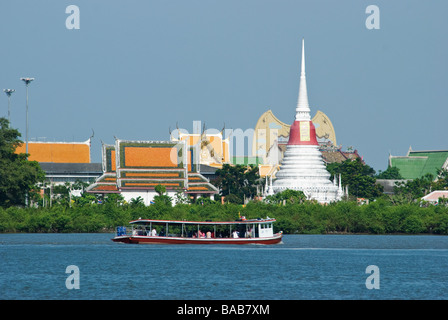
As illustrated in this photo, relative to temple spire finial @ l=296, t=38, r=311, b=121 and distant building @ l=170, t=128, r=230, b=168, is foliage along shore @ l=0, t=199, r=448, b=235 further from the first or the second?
distant building @ l=170, t=128, r=230, b=168

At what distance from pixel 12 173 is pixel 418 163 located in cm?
10471

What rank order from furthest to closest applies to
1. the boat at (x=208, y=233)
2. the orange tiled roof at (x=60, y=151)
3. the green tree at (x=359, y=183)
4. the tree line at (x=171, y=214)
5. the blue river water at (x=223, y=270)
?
the orange tiled roof at (x=60, y=151) < the green tree at (x=359, y=183) < the tree line at (x=171, y=214) < the boat at (x=208, y=233) < the blue river water at (x=223, y=270)

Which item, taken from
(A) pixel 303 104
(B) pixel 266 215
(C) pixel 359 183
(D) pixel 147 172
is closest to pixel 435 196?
(C) pixel 359 183

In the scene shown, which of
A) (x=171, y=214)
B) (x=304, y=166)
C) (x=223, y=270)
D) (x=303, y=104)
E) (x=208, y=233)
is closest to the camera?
(x=223, y=270)

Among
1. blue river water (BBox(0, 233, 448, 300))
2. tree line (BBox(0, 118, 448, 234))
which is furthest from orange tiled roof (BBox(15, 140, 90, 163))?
blue river water (BBox(0, 233, 448, 300))

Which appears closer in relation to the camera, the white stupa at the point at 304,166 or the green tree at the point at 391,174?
the white stupa at the point at 304,166

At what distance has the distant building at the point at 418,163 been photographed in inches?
6398

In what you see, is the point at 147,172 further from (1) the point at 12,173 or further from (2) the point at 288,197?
(1) the point at 12,173

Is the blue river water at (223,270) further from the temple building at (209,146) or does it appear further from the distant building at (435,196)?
the temple building at (209,146)

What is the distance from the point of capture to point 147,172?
3868 inches

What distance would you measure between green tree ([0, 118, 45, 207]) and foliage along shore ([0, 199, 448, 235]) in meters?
1.85

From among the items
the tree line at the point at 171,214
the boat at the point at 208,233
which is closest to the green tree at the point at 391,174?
the tree line at the point at 171,214

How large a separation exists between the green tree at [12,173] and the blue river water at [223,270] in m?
10.4
